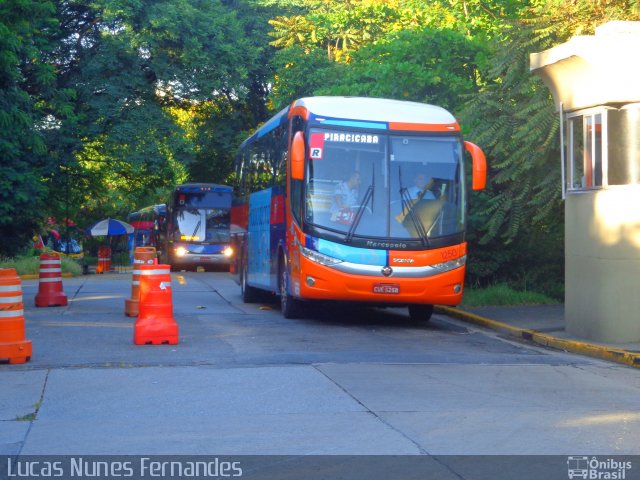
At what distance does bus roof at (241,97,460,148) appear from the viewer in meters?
16.1

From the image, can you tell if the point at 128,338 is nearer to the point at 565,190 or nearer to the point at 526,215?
the point at 565,190

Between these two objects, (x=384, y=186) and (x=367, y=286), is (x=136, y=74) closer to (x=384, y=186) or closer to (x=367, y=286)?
(x=384, y=186)

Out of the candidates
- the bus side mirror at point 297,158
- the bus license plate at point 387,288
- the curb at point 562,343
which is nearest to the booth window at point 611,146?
the curb at point 562,343

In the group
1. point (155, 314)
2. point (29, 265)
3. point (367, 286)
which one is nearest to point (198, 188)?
point (29, 265)

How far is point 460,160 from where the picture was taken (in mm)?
16281

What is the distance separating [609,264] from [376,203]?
12.7 ft

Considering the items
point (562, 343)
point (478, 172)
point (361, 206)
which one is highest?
point (478, 172)

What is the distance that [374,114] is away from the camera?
1636 cm

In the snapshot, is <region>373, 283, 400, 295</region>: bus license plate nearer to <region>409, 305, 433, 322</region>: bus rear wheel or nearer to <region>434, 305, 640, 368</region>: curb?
<region>409, 305, 433, 322</region>: bus rear wheel

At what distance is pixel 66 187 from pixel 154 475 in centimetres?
3323

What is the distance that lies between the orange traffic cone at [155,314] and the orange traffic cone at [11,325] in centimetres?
189

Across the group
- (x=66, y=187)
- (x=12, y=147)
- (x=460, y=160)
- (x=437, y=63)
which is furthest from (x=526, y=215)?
(x=66, y=187)

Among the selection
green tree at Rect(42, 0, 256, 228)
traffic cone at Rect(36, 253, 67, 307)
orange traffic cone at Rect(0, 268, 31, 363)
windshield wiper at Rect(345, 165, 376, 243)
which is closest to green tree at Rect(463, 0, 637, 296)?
windshield wiper at Rect(345, 165, 376, 243)

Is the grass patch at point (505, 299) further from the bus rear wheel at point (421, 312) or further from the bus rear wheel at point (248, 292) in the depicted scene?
the bus rear wheel at point (248, 292)
